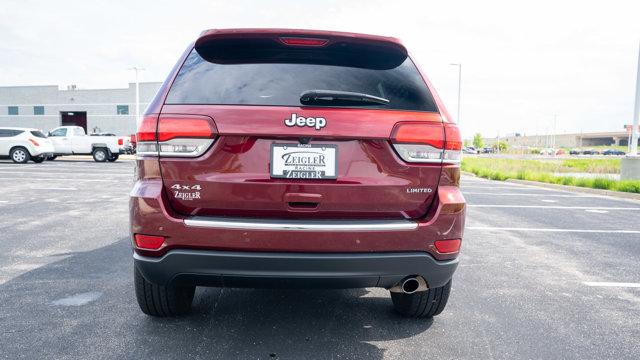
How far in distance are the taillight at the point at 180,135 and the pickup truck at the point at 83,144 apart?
2337 centimetres

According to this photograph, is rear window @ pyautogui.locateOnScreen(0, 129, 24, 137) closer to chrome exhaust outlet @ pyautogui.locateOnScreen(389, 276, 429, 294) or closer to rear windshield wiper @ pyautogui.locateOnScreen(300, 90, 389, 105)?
rear windshield wiper @ pyautogui.locateOnScreen(300, 90, 389, 105)

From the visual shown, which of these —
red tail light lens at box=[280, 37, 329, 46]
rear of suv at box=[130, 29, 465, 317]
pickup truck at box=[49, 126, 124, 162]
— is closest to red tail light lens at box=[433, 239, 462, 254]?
rear of suv at box=[130, 29, 465, 317]

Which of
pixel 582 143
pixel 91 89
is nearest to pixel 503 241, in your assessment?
pixel 91 89

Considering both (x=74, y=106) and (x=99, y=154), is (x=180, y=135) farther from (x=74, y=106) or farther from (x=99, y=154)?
(x=74, y=106)

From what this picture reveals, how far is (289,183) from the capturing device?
91.6 inches

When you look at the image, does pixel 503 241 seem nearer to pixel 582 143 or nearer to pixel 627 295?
pixel 627 295

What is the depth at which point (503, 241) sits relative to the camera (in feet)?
19.5

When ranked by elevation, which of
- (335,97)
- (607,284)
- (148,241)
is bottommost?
(607,284)

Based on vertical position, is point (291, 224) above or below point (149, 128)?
Answer: below

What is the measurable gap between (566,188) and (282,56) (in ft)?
47.0

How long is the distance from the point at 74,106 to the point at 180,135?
57.7m

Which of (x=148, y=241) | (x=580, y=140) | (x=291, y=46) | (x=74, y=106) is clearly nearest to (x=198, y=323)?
(x=148, y=241)

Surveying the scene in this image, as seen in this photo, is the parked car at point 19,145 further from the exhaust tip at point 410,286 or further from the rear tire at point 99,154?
the exhaust tip at point 410,286

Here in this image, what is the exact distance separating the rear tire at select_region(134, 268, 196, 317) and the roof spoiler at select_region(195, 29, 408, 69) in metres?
1.43
